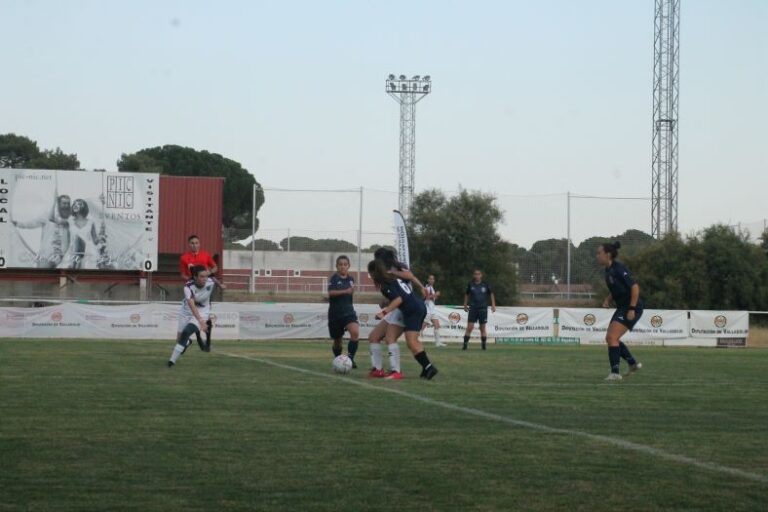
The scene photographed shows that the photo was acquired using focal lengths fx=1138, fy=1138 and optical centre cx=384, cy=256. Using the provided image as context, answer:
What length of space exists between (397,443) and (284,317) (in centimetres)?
2595

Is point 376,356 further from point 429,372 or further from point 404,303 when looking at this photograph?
point 404,303

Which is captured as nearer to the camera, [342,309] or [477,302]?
[342,309]

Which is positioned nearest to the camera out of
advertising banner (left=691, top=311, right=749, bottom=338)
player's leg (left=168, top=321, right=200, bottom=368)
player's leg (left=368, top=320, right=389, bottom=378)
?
player's leg (left=368, top=320, right=389, bottom=378)

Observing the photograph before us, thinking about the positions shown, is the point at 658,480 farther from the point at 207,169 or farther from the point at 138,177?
the point at 207,169

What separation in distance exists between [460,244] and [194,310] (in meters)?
38.4

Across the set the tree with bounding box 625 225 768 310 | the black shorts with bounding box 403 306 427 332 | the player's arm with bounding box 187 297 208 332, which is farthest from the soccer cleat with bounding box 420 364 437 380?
the tree with bounding box 625 225 768 310

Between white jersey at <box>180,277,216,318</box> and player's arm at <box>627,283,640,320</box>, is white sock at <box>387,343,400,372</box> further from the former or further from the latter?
white jersey at <box>180,277,216,318</box>

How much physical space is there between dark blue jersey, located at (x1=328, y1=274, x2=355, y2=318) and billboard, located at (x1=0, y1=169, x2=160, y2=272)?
110 feet

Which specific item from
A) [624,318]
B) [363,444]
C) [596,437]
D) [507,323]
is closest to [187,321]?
[624,318]

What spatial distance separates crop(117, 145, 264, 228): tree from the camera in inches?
3681

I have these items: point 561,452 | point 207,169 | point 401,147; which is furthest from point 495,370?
point 207,169

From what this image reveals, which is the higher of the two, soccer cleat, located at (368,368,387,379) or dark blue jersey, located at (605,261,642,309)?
dark blue jersey, located at (605,261,642,309)

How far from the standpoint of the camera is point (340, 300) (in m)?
16.5

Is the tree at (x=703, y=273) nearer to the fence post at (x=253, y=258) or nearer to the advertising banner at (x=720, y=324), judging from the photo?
the advertising banner at (x=720, y=324)
